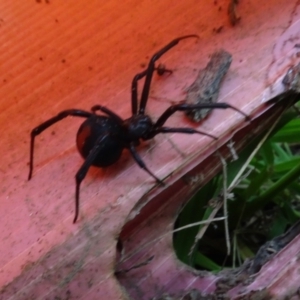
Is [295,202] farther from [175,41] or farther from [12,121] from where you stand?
[12,121]

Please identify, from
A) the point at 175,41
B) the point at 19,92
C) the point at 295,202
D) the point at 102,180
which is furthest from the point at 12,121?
the point at 295,202

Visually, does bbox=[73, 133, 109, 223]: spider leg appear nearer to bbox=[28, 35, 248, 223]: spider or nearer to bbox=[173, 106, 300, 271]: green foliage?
bbox=[28, 35, 248, 223]: spider

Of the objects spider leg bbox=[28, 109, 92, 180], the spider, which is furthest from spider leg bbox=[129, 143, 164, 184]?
spider leg bbox=[28, 109, 92, 180]

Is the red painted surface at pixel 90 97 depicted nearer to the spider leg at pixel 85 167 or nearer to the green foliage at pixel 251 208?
the spider leg at pixel 85 167

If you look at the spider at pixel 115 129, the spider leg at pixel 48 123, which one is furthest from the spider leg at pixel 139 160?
the spider leg at pixel 48 123

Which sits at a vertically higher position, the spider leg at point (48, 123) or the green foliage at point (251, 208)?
the spider leg at point (48, 123)
